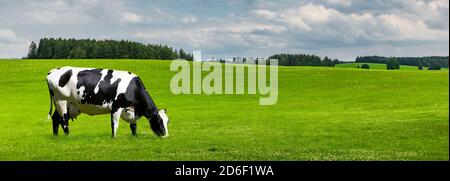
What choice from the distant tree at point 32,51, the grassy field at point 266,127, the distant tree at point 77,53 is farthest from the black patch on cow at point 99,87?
the distant tree at point 32,51

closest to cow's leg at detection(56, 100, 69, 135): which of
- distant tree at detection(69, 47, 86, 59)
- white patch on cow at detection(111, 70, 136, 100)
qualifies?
white patch on cow at detection(111, 70, 136, 100)

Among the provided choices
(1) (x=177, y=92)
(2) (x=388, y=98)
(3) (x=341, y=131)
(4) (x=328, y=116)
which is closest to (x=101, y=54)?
(1) (x=177, y=92)

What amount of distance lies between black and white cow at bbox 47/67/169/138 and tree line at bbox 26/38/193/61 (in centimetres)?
10917

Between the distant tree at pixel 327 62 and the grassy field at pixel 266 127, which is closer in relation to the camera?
the grassy field at pixel 266 127

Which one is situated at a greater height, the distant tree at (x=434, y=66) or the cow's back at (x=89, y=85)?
the cow's back at (x=89, y=85)

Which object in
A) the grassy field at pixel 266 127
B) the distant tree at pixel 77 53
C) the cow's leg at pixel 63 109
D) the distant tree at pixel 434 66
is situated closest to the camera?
the grassy field at pixel 266 127

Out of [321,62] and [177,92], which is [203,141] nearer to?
[177,92]

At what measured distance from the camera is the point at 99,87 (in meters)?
22.1

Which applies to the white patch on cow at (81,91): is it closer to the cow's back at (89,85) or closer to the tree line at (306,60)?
the cow's back at (89,85)

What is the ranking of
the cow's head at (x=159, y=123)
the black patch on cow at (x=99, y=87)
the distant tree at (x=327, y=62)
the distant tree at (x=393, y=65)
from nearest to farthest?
1. the black patch on cow at (x=99, y=87)
2. the cow's head at (x=159, y=123)
3. the distant tree at (x=393, y=65)
4. the distant tree at (x=327, y=62)

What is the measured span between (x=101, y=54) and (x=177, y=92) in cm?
7399

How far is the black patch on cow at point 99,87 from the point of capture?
2209 centimetres

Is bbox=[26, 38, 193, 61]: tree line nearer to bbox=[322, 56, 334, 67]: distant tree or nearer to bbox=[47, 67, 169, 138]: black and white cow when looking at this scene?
bbox=[322, 56, 334, 67]: distant tree
